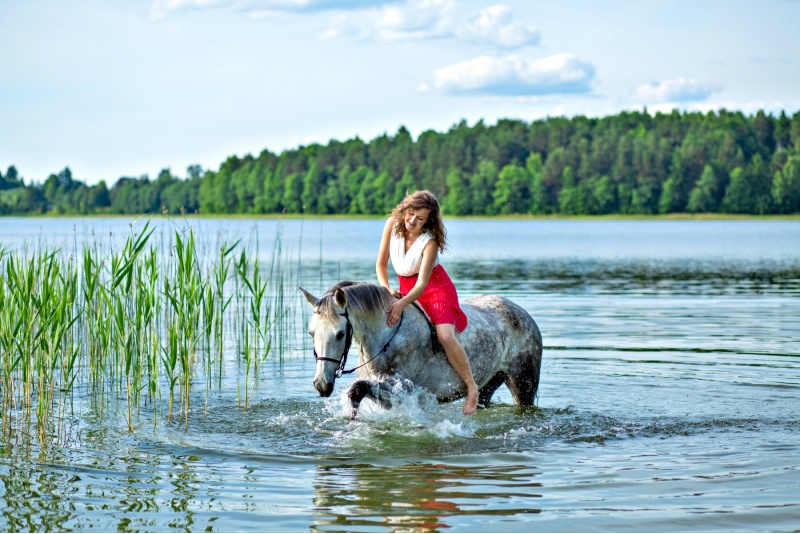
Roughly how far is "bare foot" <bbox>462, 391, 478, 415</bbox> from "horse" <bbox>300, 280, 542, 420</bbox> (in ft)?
0.72

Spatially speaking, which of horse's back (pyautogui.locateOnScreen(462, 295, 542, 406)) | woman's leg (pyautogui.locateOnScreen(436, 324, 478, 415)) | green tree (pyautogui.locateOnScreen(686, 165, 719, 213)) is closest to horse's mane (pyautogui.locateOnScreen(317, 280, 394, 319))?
woman's leg (pyautogui.locateOnScreen(436, 324, 478, 415))

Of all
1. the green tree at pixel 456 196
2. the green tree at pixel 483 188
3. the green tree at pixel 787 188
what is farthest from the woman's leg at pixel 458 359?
the green tree at pixel 483 188

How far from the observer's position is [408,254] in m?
8.13

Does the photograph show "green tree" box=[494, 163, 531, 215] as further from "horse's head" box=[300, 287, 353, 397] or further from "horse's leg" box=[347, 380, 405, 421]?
"horse's head" box=[300, 287, 353, 397]

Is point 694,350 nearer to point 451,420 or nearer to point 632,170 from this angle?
point 451,420

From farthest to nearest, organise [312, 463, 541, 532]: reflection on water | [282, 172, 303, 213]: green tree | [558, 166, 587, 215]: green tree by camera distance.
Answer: [282, 172, 303, 213]: green tree → [558, 166, 587, 215]: green tree → [312, 463, 541, 532]: reflection on water

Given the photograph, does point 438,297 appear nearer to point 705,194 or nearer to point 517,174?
point 705,194

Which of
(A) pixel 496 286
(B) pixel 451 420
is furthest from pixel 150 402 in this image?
(A) pixel 496 286

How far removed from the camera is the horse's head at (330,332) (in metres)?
7.39

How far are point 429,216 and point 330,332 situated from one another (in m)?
1.43

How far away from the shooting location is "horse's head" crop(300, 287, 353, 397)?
7395mm

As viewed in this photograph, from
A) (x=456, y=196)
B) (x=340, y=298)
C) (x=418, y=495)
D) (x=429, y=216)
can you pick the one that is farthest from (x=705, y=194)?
(x=418, y=495)

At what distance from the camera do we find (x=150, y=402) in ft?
33.7

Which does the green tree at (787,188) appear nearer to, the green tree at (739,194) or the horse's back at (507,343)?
the green tree at (739,194)
